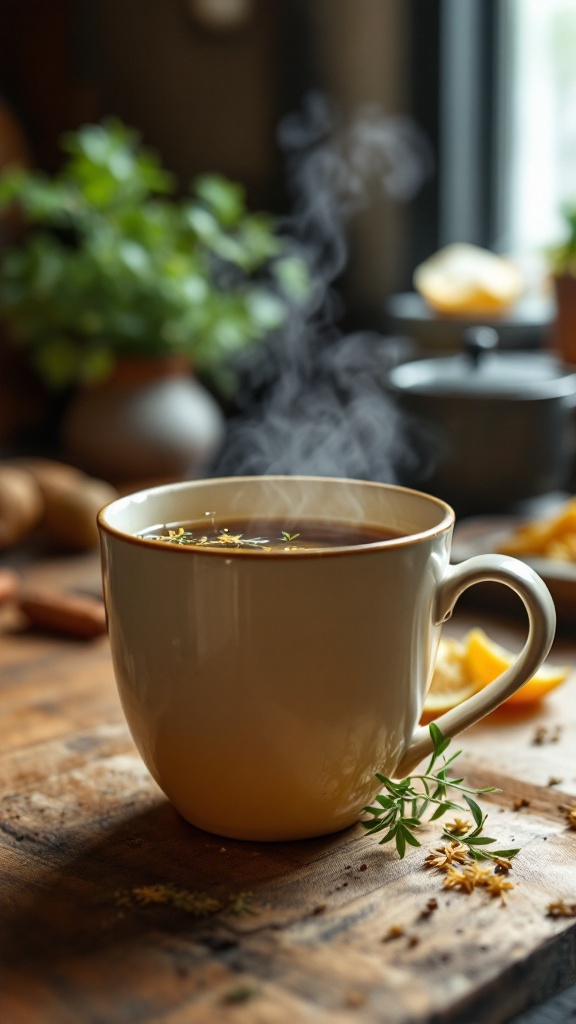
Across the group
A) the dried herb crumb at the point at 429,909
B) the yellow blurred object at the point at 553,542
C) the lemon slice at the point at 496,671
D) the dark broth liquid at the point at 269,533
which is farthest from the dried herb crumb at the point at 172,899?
the yellow blurred object at the point at 553,542

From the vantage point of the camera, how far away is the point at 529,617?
2.25 ft

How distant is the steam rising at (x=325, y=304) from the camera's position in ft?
6.55

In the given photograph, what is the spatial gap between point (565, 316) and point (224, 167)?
0.90m

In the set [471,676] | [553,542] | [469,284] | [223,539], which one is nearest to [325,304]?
[469,284]

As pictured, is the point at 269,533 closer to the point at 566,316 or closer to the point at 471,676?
the point at 471,676

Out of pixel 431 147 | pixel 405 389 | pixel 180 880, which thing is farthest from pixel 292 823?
pixel 431 147

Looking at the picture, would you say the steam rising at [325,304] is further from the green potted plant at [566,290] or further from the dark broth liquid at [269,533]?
the dark broth liquid at [269,533]

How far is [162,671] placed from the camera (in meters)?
0.66

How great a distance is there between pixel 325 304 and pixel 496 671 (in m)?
1.38

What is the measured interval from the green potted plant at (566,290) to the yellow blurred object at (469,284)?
4.7 inches

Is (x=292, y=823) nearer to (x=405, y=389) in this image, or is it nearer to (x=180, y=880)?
(x=180, y=880)

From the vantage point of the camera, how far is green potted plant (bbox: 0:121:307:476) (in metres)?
1.75

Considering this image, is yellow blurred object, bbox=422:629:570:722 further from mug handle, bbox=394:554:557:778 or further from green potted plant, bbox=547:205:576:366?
green potted plant, bbox=547:205:576:366

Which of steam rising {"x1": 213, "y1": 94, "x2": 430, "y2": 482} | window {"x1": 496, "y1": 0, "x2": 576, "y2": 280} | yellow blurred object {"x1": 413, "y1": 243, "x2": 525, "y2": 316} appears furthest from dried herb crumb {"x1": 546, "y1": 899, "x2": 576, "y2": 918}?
window {"x1": 496, "y1": 0, "x2": 576, "y2": 280}
